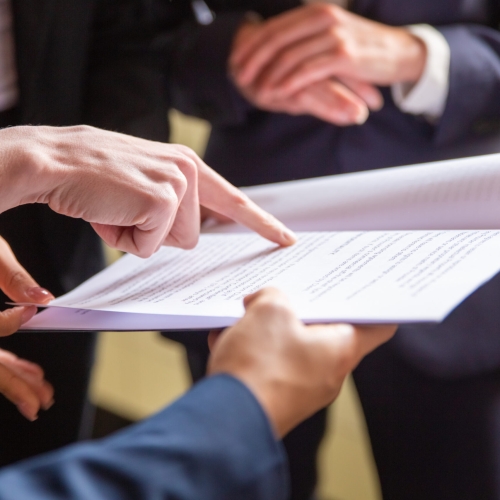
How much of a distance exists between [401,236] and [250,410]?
0.26 m

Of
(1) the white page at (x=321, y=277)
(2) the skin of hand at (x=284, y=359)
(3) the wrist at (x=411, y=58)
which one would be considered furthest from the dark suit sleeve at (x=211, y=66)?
(2) the skin of hand at (x=284, y=359)

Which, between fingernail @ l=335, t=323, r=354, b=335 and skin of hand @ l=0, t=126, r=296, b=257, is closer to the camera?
fingernail @ l=335, t=323, r=354, b=335

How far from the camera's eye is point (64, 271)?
0.80 m

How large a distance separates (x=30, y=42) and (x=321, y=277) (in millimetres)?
541

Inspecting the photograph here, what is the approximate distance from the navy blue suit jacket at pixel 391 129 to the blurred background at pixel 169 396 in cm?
43

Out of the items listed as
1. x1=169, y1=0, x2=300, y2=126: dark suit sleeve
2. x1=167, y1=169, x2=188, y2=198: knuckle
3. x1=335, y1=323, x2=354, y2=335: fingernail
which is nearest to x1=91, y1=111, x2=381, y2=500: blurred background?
x1=169, y1=0, x2=300, y2=126: dark suit sleeve

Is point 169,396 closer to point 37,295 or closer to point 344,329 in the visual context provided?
point 37,295

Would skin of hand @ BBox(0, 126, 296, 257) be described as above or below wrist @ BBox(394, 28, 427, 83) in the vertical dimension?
below

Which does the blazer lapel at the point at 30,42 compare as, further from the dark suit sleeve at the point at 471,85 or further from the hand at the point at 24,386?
the dark suit sleeve at the point at 471,85

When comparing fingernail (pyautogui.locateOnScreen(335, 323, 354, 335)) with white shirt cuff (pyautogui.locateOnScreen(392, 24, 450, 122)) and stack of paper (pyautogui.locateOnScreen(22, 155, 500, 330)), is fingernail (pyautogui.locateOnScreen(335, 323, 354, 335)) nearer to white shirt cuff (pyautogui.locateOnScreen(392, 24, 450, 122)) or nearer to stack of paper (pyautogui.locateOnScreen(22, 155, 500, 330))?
stack of paper (pyautogui.locateOnScreen(22, 155, 500, 330))

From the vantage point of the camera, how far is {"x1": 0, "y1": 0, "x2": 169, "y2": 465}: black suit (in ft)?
2.46

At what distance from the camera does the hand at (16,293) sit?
493 mm

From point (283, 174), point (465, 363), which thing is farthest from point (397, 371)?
point (283, 174)

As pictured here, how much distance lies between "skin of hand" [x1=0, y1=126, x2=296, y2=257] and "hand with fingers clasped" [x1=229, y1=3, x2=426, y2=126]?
284 millimetres
